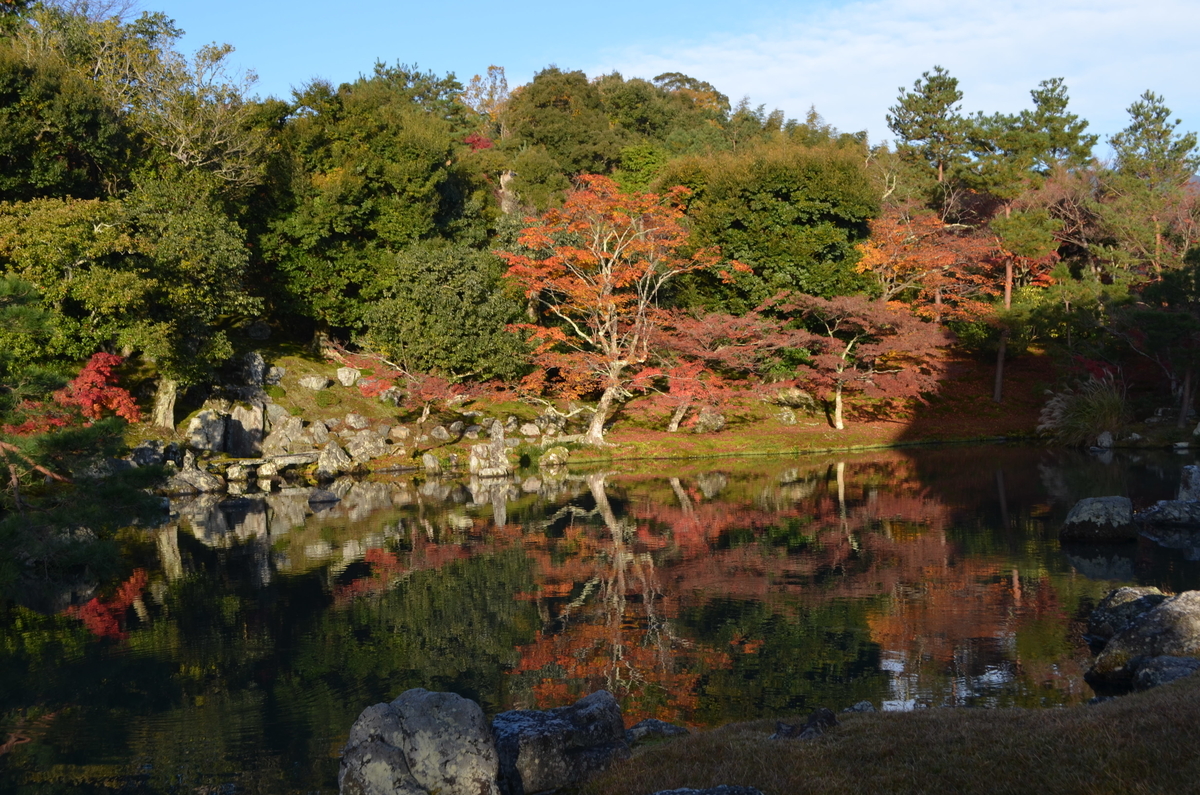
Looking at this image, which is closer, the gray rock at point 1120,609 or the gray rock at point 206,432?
the gray rock at point 1120,609

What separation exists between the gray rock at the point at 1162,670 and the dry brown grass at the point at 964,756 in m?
1.09

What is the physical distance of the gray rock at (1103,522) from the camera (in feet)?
53.5

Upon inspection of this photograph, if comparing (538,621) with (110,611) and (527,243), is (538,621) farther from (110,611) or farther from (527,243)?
(527,243)

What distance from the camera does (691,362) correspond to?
33438 millimetres

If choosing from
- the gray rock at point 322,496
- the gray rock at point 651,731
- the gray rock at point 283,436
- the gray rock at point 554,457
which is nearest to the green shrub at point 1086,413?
the gray rock at point 554,457

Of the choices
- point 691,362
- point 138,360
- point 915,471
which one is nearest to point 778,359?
point 691,362

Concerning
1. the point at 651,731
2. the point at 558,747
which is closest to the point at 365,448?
the point at 651,731

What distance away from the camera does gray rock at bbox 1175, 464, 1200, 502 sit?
18.6 metres

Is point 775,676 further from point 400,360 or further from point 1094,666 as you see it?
point 400,360

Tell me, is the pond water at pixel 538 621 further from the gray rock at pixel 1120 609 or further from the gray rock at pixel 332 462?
the gray rock at pixel 332 462

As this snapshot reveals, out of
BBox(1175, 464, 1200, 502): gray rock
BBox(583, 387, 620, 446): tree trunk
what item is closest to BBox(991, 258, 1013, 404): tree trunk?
BBox(583, 387, 620, 446): tree trunk

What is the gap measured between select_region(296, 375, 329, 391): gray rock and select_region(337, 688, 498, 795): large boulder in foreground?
2692 centimetres

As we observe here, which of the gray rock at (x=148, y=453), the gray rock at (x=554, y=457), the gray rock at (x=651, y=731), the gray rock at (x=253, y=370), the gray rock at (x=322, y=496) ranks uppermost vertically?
the gray rock at (x=253, y=370)

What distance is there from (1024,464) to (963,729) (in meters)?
Result: 23.5
